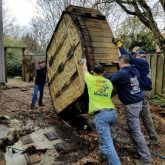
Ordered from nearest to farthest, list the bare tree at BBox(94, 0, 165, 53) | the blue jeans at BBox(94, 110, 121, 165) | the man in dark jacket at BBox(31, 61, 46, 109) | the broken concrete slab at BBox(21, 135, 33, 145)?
the blue jeans at BBox(94, 110, 121, 165) < the broken concrete slab at BBox(21, 135, 33, 145) < the man in dark jacket at BBox(31, 61, 46, 109) < the bare tree at BBox(94, 0, 165, 53)

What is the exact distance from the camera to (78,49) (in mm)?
5824

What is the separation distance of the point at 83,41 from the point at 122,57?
977 mm

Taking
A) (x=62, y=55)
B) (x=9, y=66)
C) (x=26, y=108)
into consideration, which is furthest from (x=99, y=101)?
(x=9, y=66)

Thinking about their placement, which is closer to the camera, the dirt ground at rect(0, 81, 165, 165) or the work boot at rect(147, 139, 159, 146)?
the dirt ground at rect(0, 81, 165, 165)

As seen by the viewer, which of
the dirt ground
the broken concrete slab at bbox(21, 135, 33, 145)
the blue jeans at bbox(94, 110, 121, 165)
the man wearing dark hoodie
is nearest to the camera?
the blue jeans at bbox(94, 110, 121, 165)

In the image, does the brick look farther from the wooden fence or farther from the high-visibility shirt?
the wooden fence

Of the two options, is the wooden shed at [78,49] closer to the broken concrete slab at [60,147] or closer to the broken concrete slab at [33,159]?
the broken concrete slab at [60,147]

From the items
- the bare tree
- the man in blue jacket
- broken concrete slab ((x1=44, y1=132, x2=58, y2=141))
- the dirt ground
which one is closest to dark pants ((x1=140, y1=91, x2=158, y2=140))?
the man in blue jacket

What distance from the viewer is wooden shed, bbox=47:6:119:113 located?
5.71 m

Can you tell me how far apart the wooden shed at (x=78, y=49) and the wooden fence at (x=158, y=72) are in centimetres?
529

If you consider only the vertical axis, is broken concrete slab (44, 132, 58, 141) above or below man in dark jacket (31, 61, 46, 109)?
below

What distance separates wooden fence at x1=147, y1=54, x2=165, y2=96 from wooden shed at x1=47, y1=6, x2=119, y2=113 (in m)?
5.29

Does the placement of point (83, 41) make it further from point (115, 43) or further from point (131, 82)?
point (131, 82)

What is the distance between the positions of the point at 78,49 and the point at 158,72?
598 centimetres
